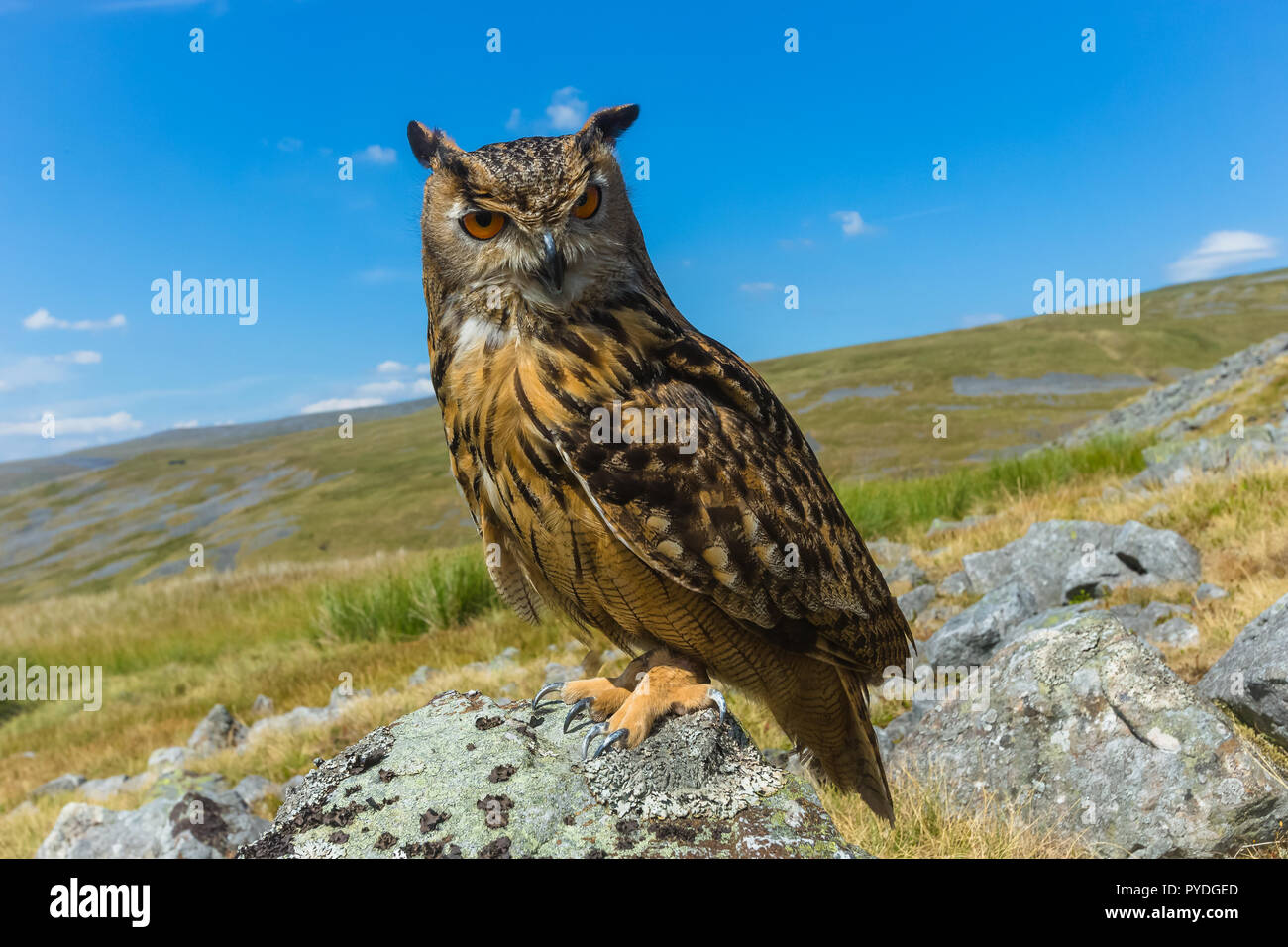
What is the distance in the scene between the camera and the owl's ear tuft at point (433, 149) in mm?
2896

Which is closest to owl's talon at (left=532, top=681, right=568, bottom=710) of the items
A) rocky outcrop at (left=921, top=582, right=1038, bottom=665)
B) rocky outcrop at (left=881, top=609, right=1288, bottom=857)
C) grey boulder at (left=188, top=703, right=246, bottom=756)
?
rocky outcrop at (left=881, top=609, right=1288, bottom=857)

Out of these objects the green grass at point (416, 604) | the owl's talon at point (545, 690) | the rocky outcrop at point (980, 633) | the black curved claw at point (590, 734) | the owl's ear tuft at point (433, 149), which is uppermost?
the owl's ear tuft at point (433, 149)

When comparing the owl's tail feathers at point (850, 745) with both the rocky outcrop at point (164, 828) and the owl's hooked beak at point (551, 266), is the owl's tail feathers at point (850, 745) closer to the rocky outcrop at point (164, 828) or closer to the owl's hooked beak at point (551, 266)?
the owl's hooked beak at point (551, 266)

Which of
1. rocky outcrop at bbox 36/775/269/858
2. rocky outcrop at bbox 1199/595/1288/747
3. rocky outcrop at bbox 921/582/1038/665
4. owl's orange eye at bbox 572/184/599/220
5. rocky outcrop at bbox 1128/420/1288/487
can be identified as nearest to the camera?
owl's orange eye at bbox 572/184/599/220

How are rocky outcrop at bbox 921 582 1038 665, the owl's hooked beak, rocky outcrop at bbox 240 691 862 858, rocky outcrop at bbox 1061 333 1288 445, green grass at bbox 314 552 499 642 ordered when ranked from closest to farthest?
rocky outcrop at bbox 240 691 862 858 < the owl's hooked beak < rocky outcrop at bbox 921 582 1038 665 < green grass at bbox 314 552 499 642 < rocky outcrop at bbox 1061 333 1288 445

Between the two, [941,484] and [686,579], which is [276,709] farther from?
[941,484]

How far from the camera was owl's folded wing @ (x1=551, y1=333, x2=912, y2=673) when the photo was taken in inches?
102

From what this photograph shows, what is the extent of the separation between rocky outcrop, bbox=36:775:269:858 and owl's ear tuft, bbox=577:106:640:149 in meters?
4.60

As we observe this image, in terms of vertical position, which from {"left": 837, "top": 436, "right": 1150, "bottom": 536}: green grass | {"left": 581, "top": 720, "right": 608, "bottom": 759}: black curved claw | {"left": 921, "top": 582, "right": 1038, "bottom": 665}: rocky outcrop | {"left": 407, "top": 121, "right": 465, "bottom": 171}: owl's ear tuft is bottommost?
{"left": 921, "top": 582, "right": 1038, "bottom": 665}: rocky outcrop

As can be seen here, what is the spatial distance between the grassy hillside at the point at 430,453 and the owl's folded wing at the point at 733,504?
113 ft

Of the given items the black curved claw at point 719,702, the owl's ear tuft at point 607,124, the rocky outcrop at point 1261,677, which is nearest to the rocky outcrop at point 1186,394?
the rocky outcrop at point 1261,677

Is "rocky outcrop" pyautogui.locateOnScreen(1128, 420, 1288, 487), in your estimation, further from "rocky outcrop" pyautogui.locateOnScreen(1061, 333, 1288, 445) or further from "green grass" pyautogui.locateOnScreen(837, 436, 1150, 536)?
"rocky outcrop" pyautogui.locateOnScreen(1061, 333, 1288, 445)

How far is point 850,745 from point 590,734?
4.67 feet

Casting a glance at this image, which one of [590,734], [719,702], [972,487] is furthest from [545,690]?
[972,487]
